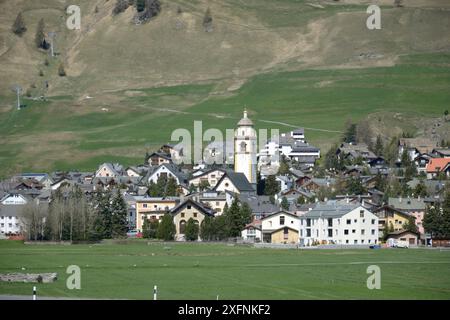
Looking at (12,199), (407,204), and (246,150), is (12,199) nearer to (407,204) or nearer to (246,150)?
(246,150)

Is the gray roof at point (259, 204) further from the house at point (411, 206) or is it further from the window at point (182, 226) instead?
the house at point (411, 206)

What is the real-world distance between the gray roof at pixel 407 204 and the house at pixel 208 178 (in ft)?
85.7

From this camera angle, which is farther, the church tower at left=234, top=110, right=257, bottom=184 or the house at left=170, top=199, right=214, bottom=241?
the church tower at left=234, top=110, right=257, bottom=184

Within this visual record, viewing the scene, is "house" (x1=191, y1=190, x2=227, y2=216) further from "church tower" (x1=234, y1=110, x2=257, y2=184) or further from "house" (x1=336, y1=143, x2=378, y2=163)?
"house" (x1=336, y1=143, x2=378, y2=163)

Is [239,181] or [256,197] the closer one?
[256,197]

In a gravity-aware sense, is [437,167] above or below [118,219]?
above

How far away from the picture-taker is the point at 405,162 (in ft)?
474

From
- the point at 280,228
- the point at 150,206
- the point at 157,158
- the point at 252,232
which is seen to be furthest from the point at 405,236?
the point at 157,158

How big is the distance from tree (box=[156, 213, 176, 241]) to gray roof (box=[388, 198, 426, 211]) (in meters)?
17.5

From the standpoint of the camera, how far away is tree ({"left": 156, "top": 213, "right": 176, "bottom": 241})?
10394 centimetres

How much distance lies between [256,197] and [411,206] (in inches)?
730

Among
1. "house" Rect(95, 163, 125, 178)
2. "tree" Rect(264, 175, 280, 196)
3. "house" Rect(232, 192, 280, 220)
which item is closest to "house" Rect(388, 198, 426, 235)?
"house" Rect(232, 192, 280, 220)

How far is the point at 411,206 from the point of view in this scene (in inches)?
4355
